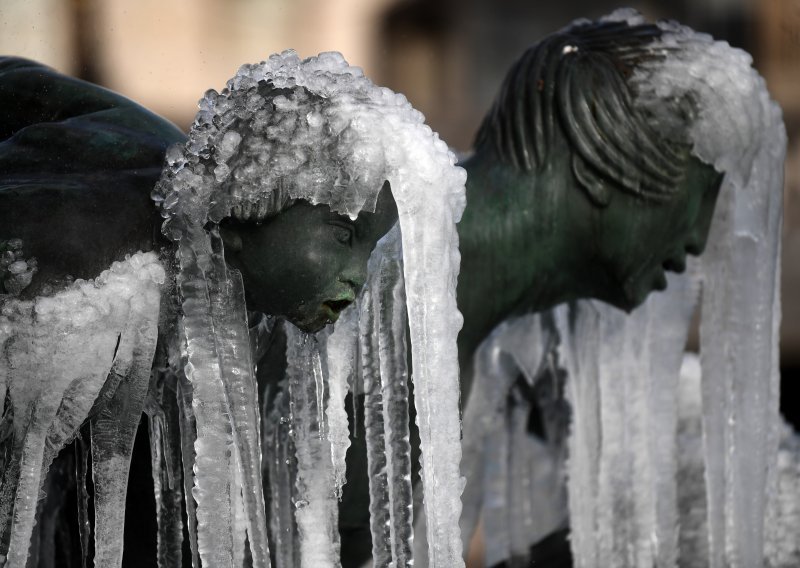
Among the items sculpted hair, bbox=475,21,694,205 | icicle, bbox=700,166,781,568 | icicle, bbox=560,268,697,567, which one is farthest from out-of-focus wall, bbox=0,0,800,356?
icicle, bbox=700,166,781,568

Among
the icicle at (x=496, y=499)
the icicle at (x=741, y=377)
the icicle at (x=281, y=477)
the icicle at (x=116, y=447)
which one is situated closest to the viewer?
the icicle at (x=116, y=447)

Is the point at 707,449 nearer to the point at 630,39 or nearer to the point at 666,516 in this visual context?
the point at 666,516

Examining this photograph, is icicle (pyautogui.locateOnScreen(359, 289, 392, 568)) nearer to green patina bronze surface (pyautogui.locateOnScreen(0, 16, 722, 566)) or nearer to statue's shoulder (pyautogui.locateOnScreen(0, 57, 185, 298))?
green patina bronze surface (pyautogui.locateOnScreen(0, 16, 722, 566))

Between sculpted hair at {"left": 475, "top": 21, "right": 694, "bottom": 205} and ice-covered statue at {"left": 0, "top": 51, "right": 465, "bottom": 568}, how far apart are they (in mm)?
412

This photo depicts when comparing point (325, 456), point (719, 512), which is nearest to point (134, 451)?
point (325, 456)

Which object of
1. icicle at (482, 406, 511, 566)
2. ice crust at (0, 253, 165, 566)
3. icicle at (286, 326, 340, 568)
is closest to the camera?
ice crust at (0, 253, 165, 566)

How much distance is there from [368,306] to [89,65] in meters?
0.61

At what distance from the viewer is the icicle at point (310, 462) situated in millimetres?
1673

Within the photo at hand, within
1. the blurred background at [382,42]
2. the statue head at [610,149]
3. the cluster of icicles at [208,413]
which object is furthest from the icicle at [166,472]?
the statue head at [610,149]

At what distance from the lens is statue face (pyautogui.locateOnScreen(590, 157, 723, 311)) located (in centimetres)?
199

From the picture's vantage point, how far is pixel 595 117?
1944 millimetres

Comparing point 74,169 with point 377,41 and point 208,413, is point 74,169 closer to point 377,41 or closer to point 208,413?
point 208,413

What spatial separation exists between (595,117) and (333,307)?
588mm

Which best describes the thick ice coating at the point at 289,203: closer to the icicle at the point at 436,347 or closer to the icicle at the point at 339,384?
the icicle at the point at 436,347
